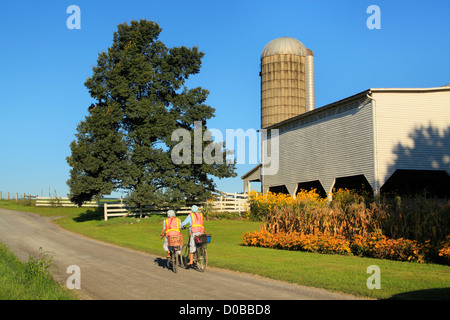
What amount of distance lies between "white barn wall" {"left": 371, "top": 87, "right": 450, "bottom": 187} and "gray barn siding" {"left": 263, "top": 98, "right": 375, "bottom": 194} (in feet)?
2.38

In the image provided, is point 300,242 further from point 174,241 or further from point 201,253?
point 174,241

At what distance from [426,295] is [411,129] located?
2072 centimetres

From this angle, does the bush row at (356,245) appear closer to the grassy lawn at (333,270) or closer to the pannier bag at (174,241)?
the grassy lawn at (333,270)

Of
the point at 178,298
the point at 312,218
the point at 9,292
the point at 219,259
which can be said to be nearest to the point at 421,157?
the point at 312,218

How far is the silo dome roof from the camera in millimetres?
60719

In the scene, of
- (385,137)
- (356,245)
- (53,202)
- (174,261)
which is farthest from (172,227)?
(53,202)

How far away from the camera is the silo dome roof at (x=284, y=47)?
60.7 m

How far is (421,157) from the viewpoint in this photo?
27.9m

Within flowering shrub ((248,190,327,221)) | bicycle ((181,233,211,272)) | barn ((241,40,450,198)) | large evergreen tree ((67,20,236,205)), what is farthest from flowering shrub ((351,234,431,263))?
large evergreen tree ((67,20,236,205))

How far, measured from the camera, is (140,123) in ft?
127

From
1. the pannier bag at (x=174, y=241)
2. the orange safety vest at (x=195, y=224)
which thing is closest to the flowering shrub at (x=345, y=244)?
the orange safety vest at (x=195, y=224)

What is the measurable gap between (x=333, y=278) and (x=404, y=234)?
602 centimetres

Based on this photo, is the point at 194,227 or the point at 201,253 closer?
the point at 201,253
